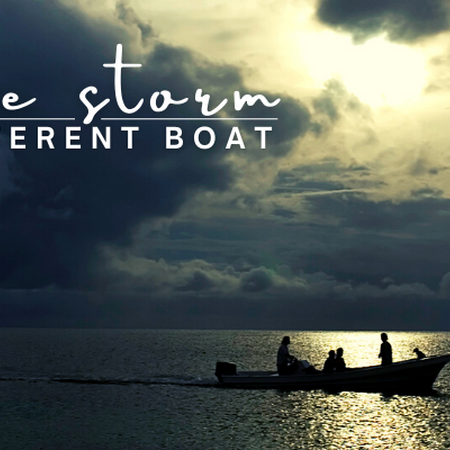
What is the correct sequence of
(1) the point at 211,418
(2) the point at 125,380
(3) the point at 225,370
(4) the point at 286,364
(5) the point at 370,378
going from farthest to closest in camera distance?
(2) the point at 125,380 < (3) the point at 225,370 < (4) the point at 286,364 < (5) the point at 370,378 < (1) the point at 211,418

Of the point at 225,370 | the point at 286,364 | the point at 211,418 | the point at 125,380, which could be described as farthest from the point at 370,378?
the point at 125,380

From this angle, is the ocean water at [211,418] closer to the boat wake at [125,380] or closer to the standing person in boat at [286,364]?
the boat wake at [125,380]

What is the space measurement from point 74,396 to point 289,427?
19119mm

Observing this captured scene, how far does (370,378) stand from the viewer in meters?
42.2

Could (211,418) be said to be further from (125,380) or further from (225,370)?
(125,380)

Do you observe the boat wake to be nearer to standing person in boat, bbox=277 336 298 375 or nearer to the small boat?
the small boat

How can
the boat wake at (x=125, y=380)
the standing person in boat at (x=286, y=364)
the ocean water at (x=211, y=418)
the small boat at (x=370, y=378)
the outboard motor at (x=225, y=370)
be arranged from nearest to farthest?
the ocean water at (x=211, y=418)
the small boat at (x=370, y=378)
the standing person in boat at (x=286, y=364)
the outboard motor at (x=225, y=370)
the boat wake at (x=125, y=380)

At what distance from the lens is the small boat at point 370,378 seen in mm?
41781

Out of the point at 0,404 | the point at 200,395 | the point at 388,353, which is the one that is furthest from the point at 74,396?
the point at 388,353

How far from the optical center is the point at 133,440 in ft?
98.7

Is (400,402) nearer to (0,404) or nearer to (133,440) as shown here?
(133,440)

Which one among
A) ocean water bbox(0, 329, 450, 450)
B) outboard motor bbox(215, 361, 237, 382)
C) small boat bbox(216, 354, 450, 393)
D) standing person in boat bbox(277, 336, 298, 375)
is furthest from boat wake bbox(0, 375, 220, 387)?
standing person in boat bbox(277, 336, 298, 375)

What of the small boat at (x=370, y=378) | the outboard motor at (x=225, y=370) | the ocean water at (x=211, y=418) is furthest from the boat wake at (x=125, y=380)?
the small boat at (x=370, y=378)

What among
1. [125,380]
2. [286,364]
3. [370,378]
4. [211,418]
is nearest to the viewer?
[211,418]
